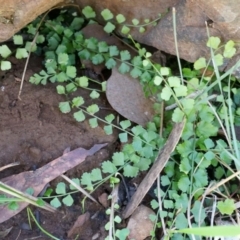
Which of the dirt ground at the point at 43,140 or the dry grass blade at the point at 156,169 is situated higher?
the dry grass blade at the point at 156,169

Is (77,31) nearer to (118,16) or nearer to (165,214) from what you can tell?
(118,16)

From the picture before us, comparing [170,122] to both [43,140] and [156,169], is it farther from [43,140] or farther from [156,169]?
[43,140]

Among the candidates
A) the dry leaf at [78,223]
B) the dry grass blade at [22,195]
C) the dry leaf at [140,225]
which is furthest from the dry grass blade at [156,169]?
the dry grass blade at [22,195]

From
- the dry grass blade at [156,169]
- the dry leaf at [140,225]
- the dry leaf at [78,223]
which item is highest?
the dry grass blade at [156,169]

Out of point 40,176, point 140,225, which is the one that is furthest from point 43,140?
point 140,225

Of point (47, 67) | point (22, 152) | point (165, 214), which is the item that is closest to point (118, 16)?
point (47, 67)

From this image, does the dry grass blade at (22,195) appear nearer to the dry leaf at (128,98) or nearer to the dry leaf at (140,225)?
the dry leaf at (140,225)

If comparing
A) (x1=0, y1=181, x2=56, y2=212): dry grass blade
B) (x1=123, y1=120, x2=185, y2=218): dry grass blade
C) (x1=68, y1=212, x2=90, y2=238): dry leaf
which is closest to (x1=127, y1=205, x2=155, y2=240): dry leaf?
(x1=123, y1=120, x2=185, y2=218): dry grass blade
